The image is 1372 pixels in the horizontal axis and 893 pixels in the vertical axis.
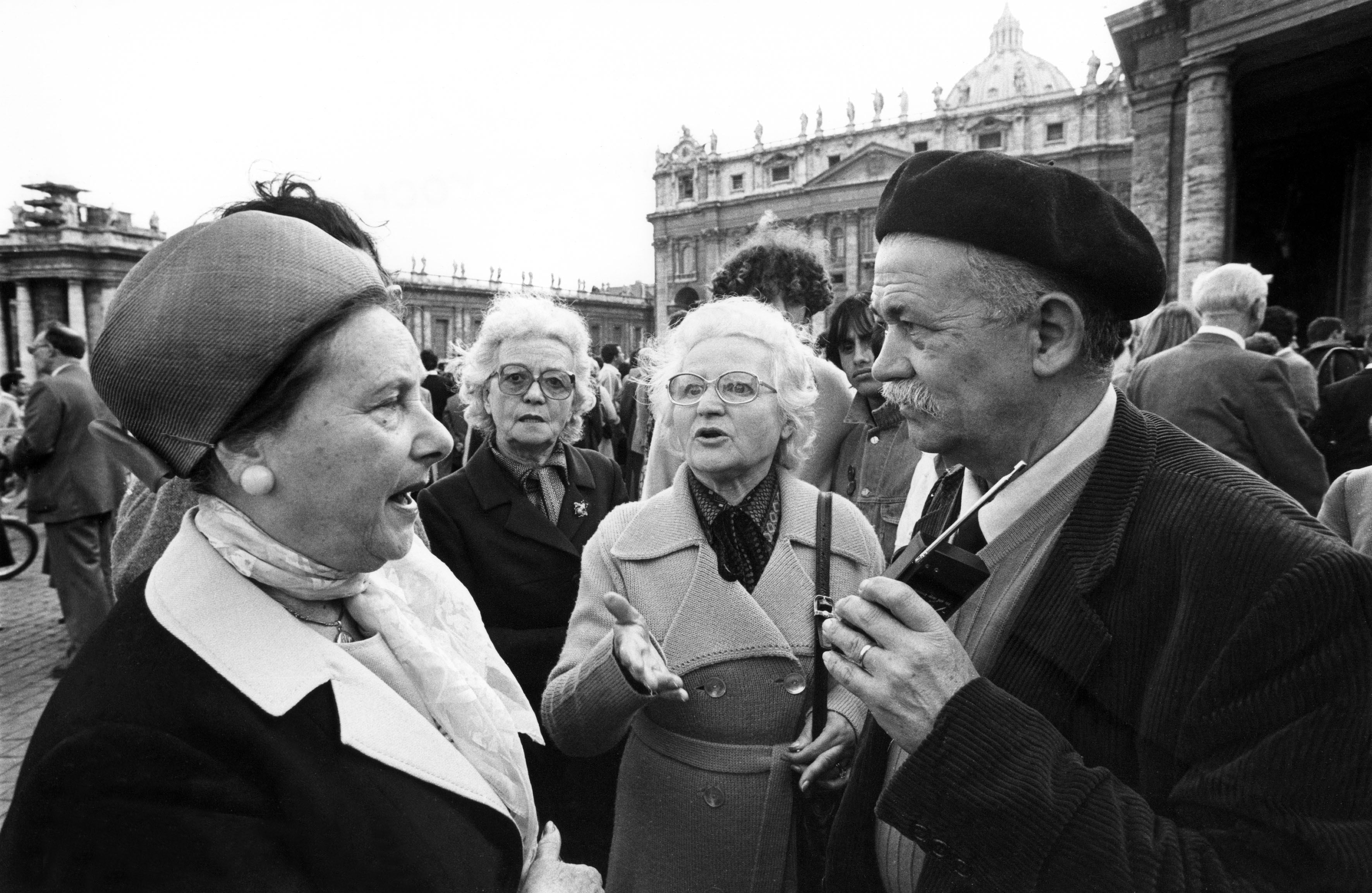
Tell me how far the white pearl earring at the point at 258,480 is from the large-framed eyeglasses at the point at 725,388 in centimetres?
127

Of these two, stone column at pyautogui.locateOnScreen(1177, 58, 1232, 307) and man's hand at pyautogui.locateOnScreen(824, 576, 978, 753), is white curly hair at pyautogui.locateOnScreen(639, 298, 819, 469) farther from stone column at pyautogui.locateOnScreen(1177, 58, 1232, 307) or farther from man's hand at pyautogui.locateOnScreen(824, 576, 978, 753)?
stone column at pyautogui.locateOnScreen(1177, 58, 1232, 307)

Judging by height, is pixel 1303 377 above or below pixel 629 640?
above

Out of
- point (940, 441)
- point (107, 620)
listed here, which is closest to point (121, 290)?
point (107, 620)

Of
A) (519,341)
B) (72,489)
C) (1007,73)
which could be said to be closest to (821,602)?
(519,341)

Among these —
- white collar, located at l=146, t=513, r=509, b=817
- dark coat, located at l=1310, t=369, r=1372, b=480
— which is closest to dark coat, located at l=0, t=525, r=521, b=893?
white collar, located at l=146, t=513, r=509, b=817

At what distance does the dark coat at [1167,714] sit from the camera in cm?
105

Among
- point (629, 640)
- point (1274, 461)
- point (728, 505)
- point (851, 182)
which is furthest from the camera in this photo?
point (851, 182)

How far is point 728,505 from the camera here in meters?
2.31

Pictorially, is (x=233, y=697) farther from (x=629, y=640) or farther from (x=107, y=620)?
(x=629, y=640)

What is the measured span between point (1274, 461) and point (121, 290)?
434cm

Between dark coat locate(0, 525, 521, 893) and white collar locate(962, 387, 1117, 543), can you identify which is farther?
white collar locate(962, 387, 1117, 543)

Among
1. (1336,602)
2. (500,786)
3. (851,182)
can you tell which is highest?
(851,182)

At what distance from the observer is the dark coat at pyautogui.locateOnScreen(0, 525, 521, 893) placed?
0.98 metres

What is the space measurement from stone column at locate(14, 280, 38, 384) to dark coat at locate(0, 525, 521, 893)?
37.5m
